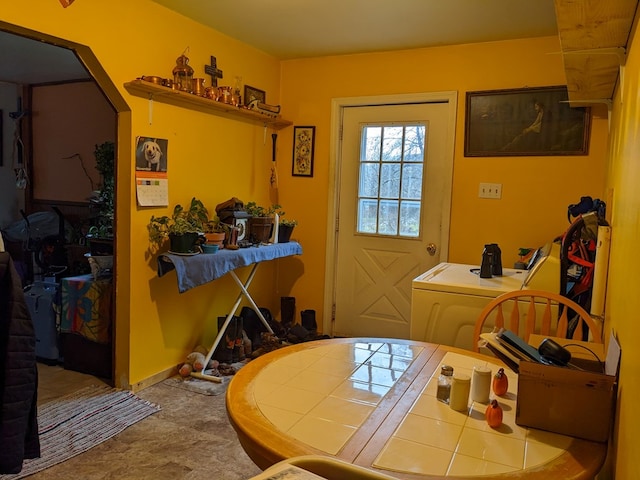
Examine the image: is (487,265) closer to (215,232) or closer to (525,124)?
(525,124)

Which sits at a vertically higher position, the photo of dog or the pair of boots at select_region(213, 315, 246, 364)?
the photo of dog

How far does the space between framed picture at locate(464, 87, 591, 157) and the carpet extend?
274cm

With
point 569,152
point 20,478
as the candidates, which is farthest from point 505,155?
point 20,478

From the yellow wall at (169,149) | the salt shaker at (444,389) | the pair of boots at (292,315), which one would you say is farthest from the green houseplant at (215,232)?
the salt shaker at (444,389)

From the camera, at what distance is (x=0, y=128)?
5.00 metres

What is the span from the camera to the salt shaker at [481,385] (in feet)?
4.44

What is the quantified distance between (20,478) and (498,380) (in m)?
1.98

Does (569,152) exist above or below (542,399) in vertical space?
above

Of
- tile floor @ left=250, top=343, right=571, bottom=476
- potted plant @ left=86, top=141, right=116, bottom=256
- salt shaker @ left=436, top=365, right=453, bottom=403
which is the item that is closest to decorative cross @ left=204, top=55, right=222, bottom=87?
potted plant @ left=86, top=141, right=116, bottom=256

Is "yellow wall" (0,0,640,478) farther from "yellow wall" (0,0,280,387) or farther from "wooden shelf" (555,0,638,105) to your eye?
"wooden shelf" (555,0,638,105)

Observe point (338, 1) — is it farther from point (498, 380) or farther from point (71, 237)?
point (71, 237)

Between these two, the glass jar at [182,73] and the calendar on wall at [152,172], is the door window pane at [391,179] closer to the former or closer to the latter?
the glass jar at [182,73]

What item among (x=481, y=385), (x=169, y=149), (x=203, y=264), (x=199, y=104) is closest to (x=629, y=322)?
(x=481, y=385)

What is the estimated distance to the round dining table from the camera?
1.07 m
